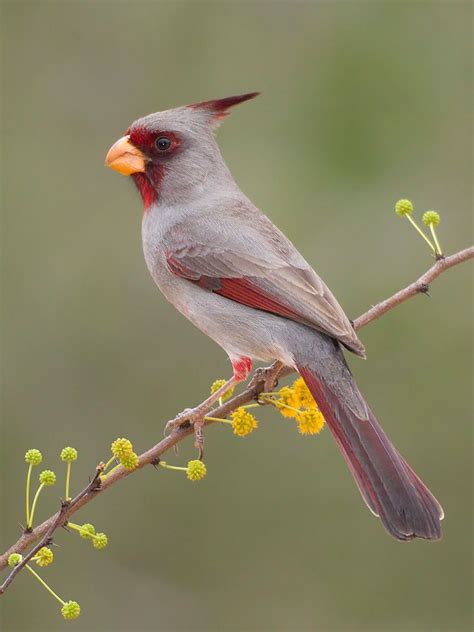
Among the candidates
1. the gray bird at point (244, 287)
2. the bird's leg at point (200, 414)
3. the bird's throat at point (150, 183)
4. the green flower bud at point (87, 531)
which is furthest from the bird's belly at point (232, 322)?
the green flower bud at point (87, 531)

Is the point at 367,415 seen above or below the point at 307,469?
above

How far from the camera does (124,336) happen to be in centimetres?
588

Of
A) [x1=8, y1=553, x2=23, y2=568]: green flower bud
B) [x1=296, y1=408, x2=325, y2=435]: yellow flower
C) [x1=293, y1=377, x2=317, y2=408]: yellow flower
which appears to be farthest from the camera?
[x1=293, y1=377, x2=317, y2=408]: yellow flower

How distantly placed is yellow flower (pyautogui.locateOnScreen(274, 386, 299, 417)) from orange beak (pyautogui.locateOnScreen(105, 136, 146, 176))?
1.20 meters

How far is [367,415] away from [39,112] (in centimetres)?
386

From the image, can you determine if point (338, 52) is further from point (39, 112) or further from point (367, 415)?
point (367, 415)

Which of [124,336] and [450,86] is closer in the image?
[124,336]

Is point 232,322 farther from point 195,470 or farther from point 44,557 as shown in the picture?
point 44,557

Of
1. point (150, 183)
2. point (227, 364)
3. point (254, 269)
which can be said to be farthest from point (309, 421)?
point (227, 364)

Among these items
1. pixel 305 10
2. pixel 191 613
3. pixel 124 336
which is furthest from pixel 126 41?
pixel 191 613

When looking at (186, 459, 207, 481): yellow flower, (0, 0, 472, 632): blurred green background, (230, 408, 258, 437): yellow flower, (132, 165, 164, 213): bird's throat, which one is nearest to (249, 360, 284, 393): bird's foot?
(230, 408, 258, 437): yellow flower

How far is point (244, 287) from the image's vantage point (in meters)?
A: 3.60

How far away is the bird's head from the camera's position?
3.99 metres

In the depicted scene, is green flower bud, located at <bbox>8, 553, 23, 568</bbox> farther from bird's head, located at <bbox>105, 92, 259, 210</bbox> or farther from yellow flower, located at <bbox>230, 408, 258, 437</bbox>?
bird's head, located at <bbox>105, 92, 259, 210</bbox>
